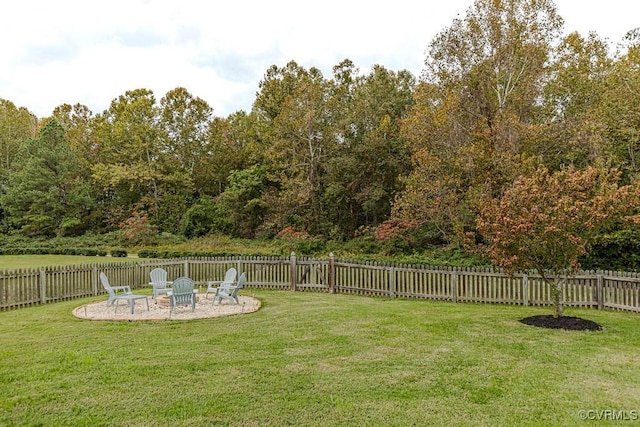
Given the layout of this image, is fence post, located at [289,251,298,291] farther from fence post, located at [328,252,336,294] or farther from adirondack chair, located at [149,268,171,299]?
adirondack chair, located at [149,268,171,299]

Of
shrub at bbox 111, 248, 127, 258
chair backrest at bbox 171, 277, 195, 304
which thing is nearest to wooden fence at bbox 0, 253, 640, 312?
chair backrest at bbox 171, 277, 195, 304

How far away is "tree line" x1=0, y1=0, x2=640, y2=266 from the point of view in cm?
1720

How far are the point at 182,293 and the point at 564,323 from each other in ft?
25.5

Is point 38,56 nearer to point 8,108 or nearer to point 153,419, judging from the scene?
point 153,419

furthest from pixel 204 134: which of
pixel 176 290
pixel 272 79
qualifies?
pixel 176 290

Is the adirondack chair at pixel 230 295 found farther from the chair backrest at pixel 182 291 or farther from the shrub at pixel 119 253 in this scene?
the shrub at pixel 119 253

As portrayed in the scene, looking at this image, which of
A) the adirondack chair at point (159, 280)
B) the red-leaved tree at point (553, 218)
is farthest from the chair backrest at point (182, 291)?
the red-leaved tree at point (553, 218)

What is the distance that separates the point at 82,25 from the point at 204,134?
2350 cm

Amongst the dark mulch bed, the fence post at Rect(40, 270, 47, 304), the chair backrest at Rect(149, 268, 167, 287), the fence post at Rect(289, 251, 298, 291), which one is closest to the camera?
the dark mulch bed

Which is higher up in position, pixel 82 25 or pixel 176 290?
pixel 82 25

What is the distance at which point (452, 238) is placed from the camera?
1928 cm

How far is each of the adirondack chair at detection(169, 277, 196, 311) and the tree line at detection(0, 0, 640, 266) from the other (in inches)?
375

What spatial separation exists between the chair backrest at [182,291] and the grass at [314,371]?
115cm

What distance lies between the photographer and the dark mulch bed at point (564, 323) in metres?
7.89
